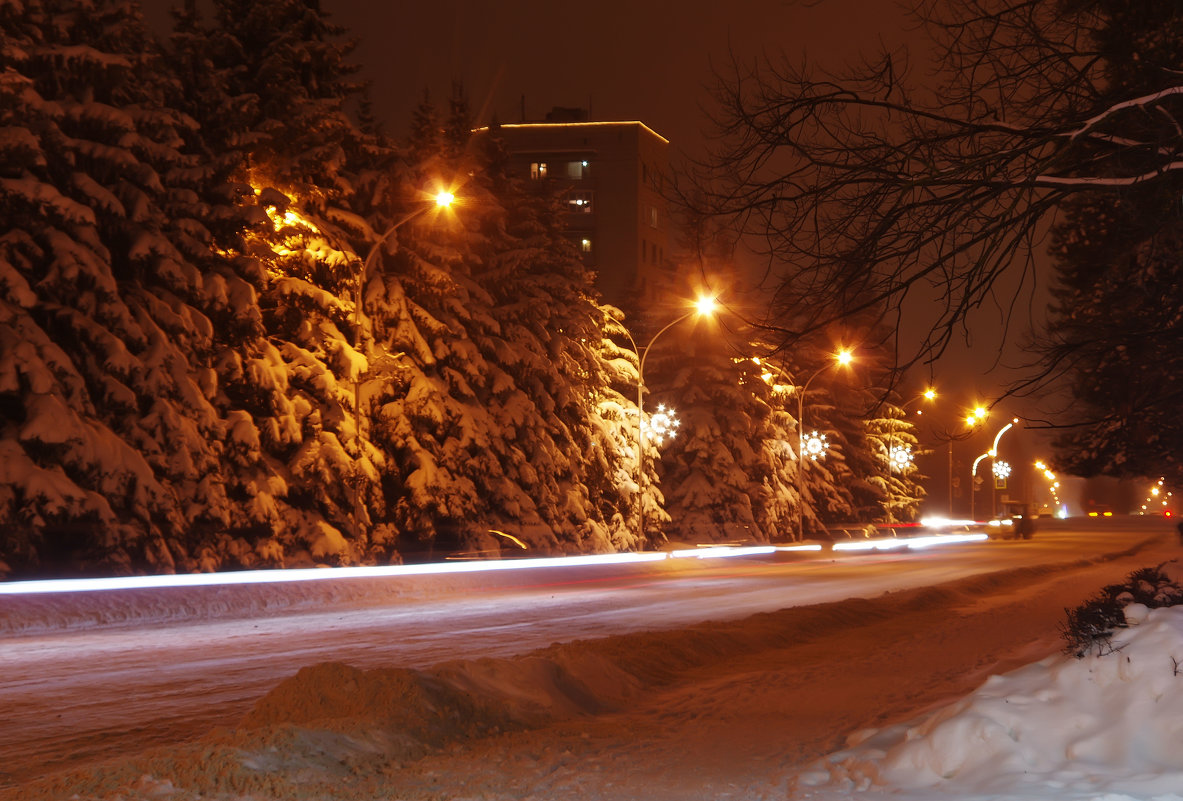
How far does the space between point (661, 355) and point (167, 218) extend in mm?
31388

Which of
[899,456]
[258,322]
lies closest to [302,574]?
[258,322]

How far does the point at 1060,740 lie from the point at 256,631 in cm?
1463

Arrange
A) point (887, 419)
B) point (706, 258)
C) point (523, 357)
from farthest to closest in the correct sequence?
1. point (887, 419)
2. point (706, 258)
3. point (523, 357)

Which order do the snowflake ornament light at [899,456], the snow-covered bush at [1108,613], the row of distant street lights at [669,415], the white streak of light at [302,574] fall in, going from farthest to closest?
A: the snowflake ornament light at [899,456] < the row of distant street lights at [669,415] < the white streak of light at [302,574] < the snow-covered bush at [1108,613]

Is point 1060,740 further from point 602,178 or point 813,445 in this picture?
point 602,178

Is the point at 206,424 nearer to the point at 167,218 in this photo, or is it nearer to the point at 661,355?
the point at 167,218

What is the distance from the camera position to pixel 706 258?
51.8 metres

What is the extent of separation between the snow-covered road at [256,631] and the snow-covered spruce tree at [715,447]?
18.5 m

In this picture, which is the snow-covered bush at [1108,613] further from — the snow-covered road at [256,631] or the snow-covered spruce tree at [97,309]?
the snow-covered spruce tree at [97,309]

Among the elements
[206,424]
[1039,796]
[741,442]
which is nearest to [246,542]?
[206,424]

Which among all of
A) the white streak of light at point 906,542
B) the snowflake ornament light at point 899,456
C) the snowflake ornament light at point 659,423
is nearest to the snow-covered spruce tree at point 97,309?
the snowflake ornament light at point 659,423

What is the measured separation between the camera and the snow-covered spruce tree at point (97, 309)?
940 inches

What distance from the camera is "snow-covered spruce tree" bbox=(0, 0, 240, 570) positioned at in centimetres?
2388

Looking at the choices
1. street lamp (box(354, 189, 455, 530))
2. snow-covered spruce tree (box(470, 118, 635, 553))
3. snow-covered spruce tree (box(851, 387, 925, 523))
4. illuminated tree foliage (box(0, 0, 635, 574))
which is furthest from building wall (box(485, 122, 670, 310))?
street lamp (box(354, 189, 455, 530))
